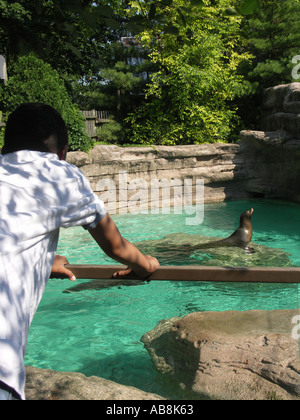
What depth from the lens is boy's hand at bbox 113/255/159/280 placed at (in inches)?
70.0

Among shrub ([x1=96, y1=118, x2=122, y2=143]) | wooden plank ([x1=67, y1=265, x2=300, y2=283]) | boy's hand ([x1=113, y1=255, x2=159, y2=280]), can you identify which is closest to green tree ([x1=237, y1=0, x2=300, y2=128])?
shrub ([x1=96, y1=118, x2=122, y2=143])

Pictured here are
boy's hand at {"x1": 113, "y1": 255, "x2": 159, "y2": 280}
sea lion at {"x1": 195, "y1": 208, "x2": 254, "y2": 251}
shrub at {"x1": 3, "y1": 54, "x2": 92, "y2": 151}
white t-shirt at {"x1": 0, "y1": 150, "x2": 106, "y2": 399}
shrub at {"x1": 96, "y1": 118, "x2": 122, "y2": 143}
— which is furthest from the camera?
shrub at {"x1": 96, "y1": 118, "x2": 122, "y2": 143}

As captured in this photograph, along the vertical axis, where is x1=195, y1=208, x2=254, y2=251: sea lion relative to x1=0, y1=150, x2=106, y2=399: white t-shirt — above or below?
below

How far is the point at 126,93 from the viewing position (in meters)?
14.9

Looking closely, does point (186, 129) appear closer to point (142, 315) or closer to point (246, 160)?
point (246, 160)

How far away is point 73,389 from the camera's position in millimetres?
1881

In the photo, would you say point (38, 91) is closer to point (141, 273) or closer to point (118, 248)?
point (141, 273)

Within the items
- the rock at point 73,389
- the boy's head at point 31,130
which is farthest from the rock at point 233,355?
the boy's head at point 31,130

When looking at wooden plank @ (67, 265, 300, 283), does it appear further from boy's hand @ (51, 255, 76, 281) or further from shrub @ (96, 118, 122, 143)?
shrub @ (96, 118, 122, 143)

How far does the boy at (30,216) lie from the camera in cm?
109

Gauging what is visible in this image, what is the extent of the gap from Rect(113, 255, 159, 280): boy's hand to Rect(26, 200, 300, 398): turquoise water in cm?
124
